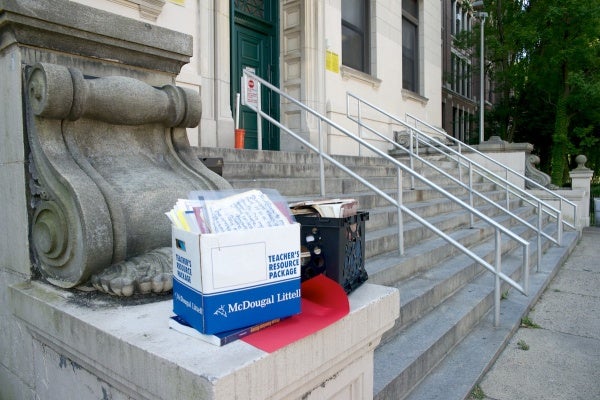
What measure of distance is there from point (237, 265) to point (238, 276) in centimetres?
3

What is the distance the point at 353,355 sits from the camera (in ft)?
5.34

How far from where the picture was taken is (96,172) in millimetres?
2041

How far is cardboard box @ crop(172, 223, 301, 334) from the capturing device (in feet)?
4.08

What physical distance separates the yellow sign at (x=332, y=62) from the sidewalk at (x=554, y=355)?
5.51m

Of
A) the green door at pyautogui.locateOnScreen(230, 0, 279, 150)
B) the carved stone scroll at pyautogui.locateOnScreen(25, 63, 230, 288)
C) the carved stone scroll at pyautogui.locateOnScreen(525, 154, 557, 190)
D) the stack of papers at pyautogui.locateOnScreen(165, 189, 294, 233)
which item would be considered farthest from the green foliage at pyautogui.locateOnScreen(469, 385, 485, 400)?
the carved stone scroll at pyautogui.locateOnScreen(525, 154, 557, 190)

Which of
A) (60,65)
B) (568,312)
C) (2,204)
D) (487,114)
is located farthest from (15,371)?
(487,114)

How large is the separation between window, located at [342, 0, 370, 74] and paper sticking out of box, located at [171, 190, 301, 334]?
929 cm

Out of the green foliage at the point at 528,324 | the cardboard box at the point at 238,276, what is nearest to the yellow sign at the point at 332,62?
the green foliage at the point at 528,324

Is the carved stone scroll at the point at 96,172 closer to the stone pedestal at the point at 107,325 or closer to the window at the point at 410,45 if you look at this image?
the stone pedestal at the point at 107,325

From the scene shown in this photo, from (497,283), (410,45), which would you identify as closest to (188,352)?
(497,283)

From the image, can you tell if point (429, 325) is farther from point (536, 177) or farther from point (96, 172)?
point (536, 177)

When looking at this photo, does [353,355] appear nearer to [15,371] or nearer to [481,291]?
[15,371]

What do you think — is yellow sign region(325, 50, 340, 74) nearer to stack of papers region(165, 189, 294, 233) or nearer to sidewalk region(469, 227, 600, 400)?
sidewalk region(469, 227, 600, 400)

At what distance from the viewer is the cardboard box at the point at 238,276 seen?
48.9 inches
